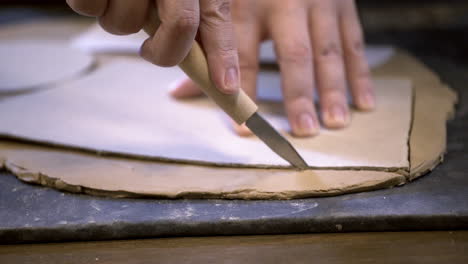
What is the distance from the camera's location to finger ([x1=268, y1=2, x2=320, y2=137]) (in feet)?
3.11

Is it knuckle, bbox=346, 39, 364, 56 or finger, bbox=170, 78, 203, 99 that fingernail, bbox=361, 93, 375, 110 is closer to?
knuckle, bbox=346, 39, 364, 56

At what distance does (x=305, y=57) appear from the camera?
0.97 meters

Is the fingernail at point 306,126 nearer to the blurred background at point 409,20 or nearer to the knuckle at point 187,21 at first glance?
the knuckle at point 187,21

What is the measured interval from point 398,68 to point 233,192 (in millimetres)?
756

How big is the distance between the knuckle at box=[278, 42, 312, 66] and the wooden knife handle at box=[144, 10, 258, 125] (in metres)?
0.23

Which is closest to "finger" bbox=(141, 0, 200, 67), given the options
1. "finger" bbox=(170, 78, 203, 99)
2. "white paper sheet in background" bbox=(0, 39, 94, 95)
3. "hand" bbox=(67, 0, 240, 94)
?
"hand" bbox=(67, 0, 240, 94)

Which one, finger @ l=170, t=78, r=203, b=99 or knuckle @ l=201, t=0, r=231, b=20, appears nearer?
knuckle @ l=201, t=0, r=231, b=20

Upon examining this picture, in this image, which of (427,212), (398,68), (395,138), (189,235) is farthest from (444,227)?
(398,68)

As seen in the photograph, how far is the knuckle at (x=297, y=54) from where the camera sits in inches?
38.2

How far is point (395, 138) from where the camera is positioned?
0.90 meters

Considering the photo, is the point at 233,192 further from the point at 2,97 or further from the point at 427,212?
the point at 2,97

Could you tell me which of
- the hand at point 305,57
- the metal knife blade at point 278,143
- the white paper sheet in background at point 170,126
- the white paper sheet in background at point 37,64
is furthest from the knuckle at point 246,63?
the white paper sheet in background at point 37,64

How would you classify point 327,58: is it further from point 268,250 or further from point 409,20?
point 409,20

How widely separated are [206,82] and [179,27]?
0.10 meters
